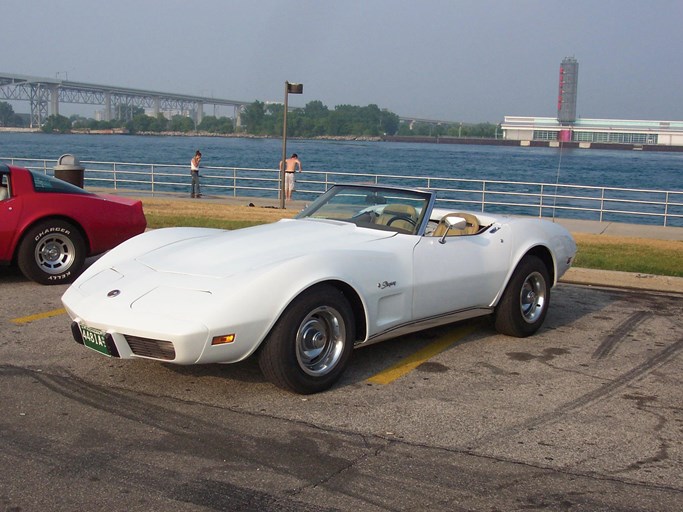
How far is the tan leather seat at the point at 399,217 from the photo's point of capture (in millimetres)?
6250

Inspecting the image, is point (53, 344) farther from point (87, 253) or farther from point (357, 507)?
point (357, 507)

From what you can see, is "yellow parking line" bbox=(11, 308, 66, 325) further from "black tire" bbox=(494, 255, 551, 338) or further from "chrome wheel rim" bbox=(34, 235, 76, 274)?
"black tire" bbox=(494, 255, 551, 338)

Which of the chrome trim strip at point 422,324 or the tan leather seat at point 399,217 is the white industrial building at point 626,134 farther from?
the tan leather seat at point 399,217

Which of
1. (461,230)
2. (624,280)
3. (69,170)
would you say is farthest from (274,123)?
(461,230)

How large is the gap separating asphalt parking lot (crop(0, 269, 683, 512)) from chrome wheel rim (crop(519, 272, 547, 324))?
343 mm

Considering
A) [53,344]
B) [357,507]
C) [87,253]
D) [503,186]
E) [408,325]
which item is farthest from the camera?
[503,186]

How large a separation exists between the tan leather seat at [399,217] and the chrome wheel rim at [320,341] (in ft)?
3.82

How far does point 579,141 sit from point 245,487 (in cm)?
13479

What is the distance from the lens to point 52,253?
8.70 meters

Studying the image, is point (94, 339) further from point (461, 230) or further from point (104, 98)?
point (104, 98)

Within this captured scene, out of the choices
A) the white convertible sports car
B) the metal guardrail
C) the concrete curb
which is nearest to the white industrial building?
the metal guardrail

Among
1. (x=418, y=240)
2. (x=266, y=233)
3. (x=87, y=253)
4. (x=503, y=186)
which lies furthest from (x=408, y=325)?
(x=503, y=186)

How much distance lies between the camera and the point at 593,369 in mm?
6055

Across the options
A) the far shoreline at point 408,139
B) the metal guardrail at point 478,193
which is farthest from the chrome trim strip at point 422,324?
the far shoreline at point 408,139
